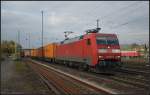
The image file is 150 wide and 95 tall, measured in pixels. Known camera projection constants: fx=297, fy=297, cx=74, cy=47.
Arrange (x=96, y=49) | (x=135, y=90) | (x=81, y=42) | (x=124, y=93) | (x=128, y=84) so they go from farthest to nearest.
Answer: (x=81, y=42) → (x=96, y=49) → (x=128, y=84) → (x=135, y=90) → (x=124, y=93)

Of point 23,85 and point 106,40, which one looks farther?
point 106,40

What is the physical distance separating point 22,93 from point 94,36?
11.3 m

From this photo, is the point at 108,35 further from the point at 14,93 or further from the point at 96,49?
the point at 14,93

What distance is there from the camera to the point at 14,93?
13523 mm

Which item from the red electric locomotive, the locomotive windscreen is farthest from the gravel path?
the locomotive windscreen

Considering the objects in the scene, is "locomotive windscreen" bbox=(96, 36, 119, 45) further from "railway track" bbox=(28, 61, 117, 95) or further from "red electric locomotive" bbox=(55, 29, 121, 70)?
"railway track" bbox=(28, 61, 117, 95)

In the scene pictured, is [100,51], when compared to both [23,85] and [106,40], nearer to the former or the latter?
[106,40]

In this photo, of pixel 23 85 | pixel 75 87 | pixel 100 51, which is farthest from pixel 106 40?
pixel 23 85

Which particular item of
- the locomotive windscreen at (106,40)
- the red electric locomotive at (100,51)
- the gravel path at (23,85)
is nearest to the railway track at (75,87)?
the gravel path at (23,85)

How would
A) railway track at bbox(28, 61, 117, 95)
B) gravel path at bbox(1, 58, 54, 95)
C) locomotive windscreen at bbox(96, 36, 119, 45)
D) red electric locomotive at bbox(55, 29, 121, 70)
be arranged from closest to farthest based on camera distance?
railway track at bbox(28, 61, 117, 95)
gravel path at bbox(1, 58, 54, 95)
red electric locomotive at bbox(55, 29, 121, 70)
locomotive windscreen at bbox(96, 36, 119, 45)

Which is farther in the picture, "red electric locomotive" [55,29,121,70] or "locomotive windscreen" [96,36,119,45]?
"locomotive windscreen" [96,36,119,45]

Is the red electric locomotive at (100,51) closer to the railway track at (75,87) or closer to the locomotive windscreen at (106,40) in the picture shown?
the locomotive windscreen at (106,40)

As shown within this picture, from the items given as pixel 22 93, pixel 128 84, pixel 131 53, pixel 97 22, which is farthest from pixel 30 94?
pixel 131 53

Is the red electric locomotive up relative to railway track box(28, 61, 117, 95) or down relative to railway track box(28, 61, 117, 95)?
up
